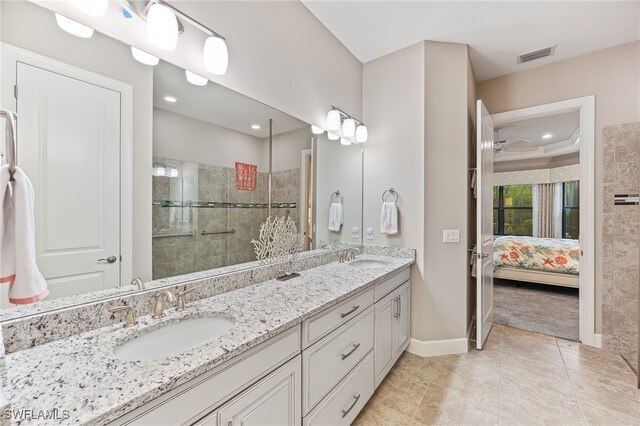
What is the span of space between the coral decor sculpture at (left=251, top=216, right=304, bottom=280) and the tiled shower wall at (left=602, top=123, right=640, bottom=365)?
9.69ft

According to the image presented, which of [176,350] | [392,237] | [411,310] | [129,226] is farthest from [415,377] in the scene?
[129,226]

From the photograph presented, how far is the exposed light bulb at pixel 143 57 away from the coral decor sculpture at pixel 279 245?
101 centimetres

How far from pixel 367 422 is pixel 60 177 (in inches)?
79.1

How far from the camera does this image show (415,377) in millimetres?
2061

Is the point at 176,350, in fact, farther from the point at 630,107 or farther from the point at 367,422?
the point at 630,107

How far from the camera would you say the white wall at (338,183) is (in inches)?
89.7

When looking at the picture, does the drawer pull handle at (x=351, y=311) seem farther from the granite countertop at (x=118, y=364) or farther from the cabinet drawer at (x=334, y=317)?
the granite countertop at (x=118, y=364)

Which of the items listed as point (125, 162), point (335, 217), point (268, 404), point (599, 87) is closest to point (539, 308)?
point (599, 87)

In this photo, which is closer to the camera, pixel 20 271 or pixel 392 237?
pixel 20 271

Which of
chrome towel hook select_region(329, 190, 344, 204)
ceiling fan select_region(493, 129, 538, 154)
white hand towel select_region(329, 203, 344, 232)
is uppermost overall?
ceiling fan select_region(493, 129, 538, 154)

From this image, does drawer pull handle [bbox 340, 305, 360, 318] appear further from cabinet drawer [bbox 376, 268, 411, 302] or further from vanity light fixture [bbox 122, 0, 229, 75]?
vanity light fixture [bbox 122, 0, 229, 75]

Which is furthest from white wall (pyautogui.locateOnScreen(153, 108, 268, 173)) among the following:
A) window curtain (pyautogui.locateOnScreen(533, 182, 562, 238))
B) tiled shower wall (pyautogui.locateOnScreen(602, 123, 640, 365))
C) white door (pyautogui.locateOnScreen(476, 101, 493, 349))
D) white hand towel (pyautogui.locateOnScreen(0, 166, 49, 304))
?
window curtain (pyautogui.locateOnScreen(533, 182, 562, 238))

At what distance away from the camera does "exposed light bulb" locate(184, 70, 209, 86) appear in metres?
1.36

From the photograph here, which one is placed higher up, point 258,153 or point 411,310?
point 258,153
